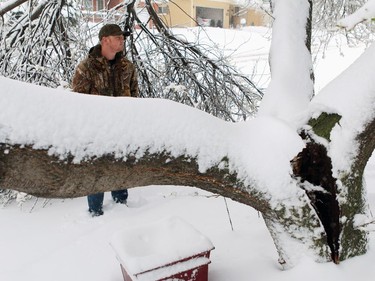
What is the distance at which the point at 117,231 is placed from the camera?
2607mm

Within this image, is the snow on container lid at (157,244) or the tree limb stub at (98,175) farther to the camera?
the snow on container lid at (157,244)

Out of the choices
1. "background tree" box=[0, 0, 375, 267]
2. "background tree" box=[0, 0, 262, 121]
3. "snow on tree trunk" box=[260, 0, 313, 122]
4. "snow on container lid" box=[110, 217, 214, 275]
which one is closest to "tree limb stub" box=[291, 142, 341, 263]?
"background tree" box=[0, 0, 375, 267]

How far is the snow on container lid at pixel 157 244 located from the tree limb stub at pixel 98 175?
41 centimetres

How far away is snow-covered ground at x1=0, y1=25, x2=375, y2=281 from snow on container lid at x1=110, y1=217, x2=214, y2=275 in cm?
25

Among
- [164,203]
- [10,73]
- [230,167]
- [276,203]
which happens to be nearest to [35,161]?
[230,167]

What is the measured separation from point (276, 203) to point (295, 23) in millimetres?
1263

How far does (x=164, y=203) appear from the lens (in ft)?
12.4

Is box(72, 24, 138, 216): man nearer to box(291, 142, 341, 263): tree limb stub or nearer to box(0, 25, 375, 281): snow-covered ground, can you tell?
box(0, 25, 375, 281): snow-covered ground

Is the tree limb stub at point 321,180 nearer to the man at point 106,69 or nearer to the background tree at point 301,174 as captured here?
the background tree at point 301,174

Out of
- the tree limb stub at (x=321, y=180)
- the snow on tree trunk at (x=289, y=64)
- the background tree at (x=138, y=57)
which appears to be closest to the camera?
the tree limb stub at (x=321, y=180)

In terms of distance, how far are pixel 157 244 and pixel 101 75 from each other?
5.01 ft

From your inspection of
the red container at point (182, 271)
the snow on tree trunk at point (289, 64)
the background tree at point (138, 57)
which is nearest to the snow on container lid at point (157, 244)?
the red container at point (182, 271)

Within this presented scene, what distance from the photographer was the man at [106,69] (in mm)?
3078

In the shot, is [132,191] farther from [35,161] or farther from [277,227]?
[35,161]
